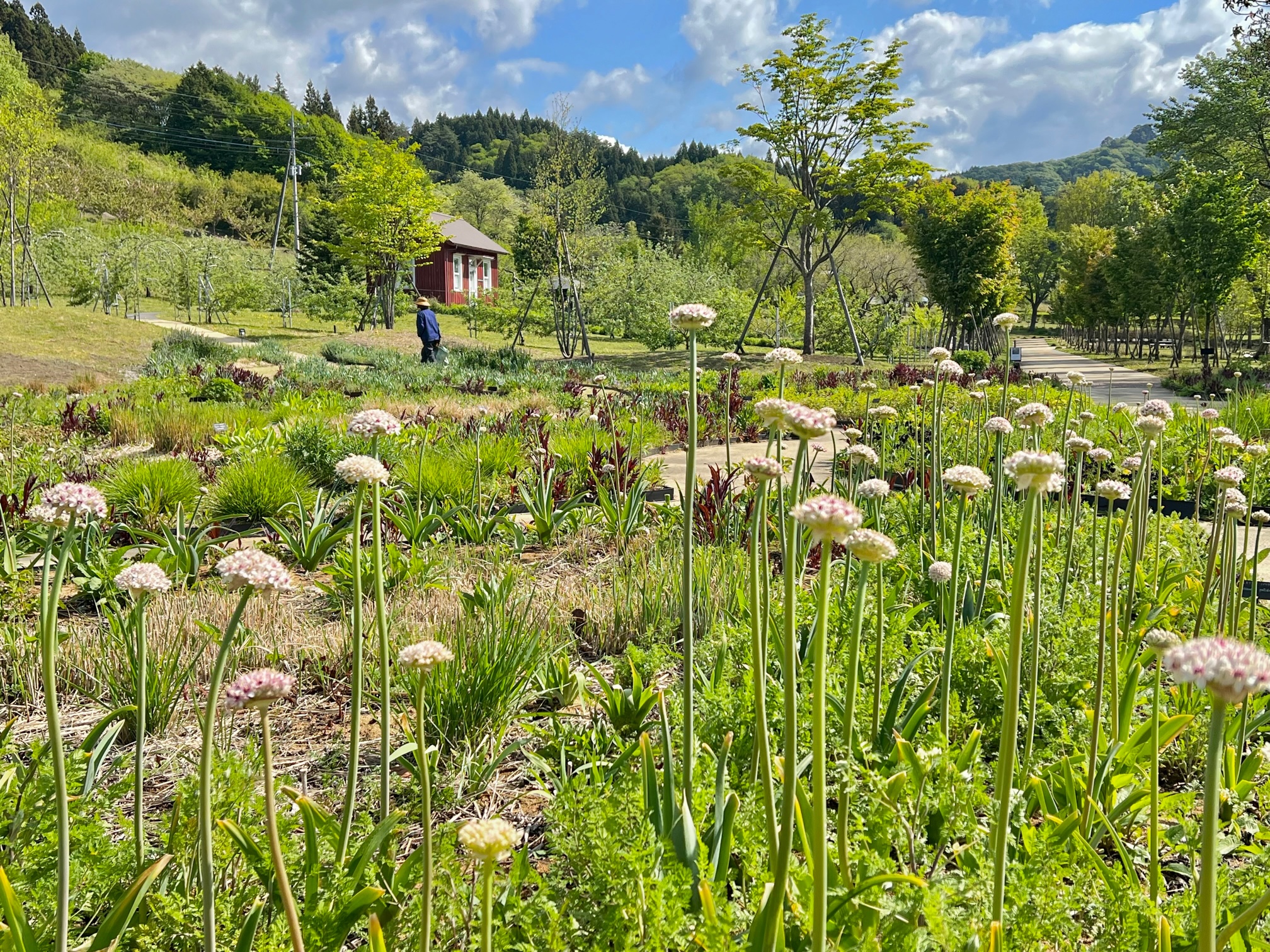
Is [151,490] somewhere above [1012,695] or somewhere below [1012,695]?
below

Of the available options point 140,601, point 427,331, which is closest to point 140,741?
point 140,601

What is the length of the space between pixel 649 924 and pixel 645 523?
3.24 m

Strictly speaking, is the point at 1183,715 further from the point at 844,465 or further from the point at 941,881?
the point at 844,465

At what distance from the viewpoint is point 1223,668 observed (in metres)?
0.62

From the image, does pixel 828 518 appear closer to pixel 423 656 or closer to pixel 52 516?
pixel 423 656

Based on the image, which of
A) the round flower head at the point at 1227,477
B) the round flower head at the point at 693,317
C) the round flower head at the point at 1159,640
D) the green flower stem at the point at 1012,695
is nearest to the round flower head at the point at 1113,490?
the round flower head at the point at 1227,477

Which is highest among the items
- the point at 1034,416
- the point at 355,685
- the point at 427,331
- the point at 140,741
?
the point at 427,331

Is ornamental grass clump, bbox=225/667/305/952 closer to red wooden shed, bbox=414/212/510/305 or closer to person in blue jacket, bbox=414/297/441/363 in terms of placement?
person in blue jacket, bbox=414/297/441/363

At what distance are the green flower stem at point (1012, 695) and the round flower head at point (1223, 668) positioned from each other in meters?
0.19

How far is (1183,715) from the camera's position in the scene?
1656mm

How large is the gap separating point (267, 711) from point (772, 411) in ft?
2.53

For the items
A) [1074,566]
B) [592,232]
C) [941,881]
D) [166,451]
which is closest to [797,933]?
[941,881]

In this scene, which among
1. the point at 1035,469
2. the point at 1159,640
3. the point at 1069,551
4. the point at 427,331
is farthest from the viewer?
the point at 427,331

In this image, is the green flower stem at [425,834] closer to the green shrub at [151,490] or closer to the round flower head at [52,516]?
the round flower head at [52,516]
